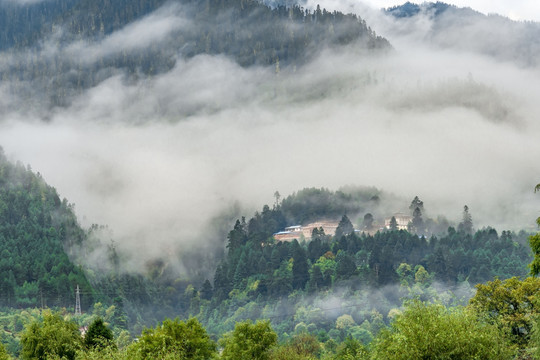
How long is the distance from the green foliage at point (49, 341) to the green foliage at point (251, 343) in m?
22.3

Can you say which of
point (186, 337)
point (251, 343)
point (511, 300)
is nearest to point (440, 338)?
point (511, 300)

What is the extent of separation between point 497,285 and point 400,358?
51.5m

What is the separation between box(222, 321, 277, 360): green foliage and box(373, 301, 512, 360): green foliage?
46.0 meters

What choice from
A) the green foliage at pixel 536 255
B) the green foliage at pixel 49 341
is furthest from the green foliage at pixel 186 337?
the green foliage at pixel 536 255

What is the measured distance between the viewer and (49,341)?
316 feet

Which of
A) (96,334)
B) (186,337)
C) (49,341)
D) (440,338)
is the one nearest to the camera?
(440,338)

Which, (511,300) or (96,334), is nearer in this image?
(96,334)

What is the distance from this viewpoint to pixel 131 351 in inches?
3049

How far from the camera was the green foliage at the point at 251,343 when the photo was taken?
110562 millimetres

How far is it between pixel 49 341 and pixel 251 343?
27158 mm

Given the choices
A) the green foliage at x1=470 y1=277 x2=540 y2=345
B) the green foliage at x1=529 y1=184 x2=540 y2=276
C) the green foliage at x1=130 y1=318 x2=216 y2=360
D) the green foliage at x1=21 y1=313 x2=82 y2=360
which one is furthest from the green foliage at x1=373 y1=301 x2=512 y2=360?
the green foliage at x1=130 y1=318 x2=216 y2=360

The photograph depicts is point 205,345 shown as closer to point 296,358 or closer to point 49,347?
point 296,358

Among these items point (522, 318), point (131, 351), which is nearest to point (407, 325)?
point (131, 351)

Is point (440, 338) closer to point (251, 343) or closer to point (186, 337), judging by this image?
point (251, 343)
